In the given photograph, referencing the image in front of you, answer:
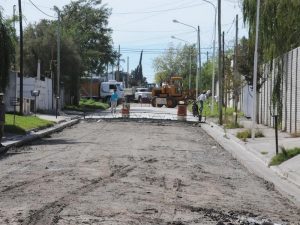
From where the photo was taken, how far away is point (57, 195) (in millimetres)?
10930

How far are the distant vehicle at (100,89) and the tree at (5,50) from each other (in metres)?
52.4

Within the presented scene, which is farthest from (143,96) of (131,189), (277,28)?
(131,189)

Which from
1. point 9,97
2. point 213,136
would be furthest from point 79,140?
point 9,97

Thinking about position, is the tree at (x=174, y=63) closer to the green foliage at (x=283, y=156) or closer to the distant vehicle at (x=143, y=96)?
the distant vehicle at (x=143, y=96)

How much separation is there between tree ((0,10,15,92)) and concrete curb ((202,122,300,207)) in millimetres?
Answer: 8821

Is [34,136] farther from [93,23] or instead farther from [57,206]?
Result: [93,23]

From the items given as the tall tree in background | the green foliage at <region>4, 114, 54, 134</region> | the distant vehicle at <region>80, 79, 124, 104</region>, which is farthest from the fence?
the distant vehicle at <region>80, 79, 124, 104</region>

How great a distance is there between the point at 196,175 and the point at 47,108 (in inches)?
1506

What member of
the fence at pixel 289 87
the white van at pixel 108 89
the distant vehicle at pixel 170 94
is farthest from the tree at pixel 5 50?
the white van at pixel 108 89

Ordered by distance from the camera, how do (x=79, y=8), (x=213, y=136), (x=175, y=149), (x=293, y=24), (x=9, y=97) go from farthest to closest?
(x=79, y=8)
(x=9, y=97)
(x=213, y=136)
(x=293, y=24)
(x=175, y=149)

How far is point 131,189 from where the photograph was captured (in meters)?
11.8

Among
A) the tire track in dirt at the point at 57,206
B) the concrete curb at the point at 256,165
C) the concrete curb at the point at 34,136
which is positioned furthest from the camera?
the concrete curb at the point at 34,136

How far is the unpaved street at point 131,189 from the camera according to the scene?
9328 millimetres

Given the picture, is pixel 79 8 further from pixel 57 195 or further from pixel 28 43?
pixel 57 195
